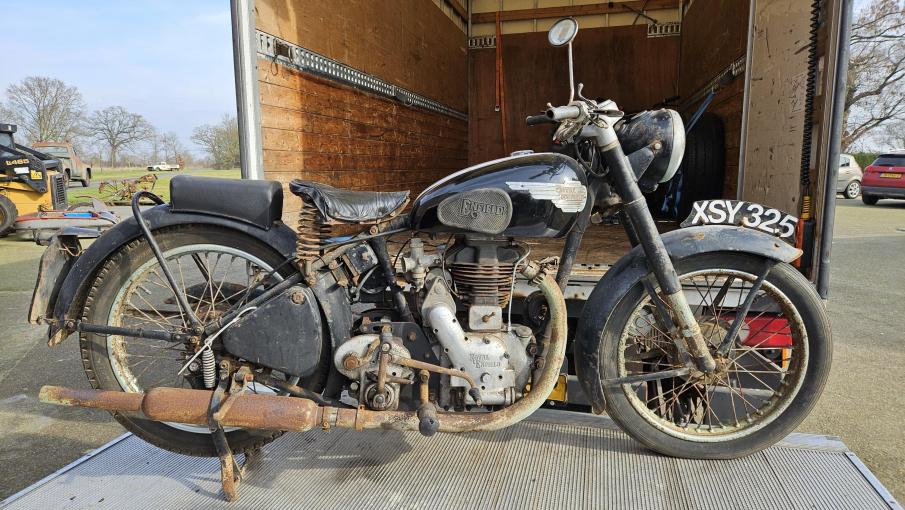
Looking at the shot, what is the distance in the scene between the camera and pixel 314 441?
2125 mm

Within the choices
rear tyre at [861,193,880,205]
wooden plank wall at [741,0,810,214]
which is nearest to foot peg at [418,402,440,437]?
wooden plank wall at [741,0,810,214]

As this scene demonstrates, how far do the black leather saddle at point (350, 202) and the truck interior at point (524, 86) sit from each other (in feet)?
2.49

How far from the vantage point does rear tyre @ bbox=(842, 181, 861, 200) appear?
16.2 metres

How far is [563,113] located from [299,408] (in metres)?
1.28

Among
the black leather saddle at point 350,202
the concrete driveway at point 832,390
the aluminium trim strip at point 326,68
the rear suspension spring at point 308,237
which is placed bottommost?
the concrete driveway at point 832,390

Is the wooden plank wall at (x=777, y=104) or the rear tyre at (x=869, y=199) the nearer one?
the wooden plank wall at (x=777, y=104)

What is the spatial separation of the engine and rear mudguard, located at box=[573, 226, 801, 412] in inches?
8.6

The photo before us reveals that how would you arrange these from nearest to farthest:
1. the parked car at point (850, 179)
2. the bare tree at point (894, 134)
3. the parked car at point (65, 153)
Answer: the parked car at point (850, 179) → the parked car at point (65, 153) → the bare tree at point (894, 134)

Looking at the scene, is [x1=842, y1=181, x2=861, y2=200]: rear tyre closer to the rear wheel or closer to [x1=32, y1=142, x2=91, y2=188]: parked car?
the rear wheel

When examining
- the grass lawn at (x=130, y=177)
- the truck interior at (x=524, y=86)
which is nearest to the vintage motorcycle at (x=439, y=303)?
the truck interior at (x=524, y=86)

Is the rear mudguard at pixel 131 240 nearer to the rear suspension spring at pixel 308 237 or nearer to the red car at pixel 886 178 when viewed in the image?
the rear suspension spring at pixel 308 237

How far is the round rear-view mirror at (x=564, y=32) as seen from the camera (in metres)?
1.65

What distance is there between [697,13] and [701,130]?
218 cm

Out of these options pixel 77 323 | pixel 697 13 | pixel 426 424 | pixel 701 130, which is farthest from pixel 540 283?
pixel 697 13
